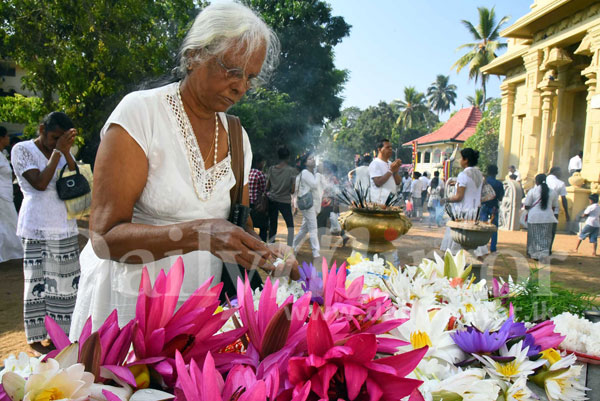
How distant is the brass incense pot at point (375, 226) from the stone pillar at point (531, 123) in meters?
12.1

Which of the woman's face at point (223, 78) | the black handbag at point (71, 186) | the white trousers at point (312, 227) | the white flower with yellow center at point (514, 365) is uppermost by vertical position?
the woman's face at point (223, 78)

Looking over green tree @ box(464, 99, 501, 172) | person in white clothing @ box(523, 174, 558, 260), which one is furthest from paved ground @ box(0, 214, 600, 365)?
green tree @ box(464, 99, 501, 172)

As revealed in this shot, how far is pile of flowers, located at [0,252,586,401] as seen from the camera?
647 millimetres

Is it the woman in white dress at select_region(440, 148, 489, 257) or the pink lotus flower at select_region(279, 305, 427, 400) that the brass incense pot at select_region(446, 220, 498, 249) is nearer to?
the woman in white dress at select_region(440, 148, 489, 257)

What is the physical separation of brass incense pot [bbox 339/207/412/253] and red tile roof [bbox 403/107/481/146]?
3507cm

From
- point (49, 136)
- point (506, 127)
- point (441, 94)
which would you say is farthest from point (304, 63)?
point (441, 94)

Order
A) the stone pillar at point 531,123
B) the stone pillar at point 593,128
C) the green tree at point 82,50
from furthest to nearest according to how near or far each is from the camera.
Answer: the stone pillar at point 531,123 → the stone pillar at point 593,128 → the green tree at point 82,50

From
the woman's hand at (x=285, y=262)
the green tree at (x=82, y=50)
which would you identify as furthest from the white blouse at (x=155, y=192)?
the green tree at (x=82, y=50)

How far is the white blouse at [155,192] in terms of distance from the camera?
132cm

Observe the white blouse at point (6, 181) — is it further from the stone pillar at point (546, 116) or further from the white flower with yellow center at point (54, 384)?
the stone pillar at point (546, 116)

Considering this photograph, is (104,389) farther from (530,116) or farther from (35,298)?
(530,116)

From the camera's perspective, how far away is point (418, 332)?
961 millimetres

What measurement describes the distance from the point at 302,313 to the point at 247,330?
11 cm

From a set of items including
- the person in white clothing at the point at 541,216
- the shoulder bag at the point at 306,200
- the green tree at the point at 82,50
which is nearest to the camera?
the shoulder bag at the point at 306,200
